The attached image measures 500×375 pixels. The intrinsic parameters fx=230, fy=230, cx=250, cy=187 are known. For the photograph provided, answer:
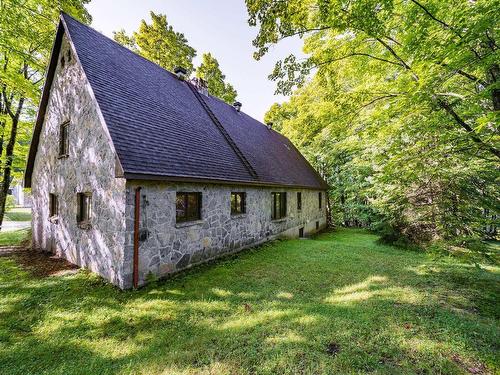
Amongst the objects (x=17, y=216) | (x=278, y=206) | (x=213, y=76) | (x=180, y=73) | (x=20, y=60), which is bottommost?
(x=17, y=216)

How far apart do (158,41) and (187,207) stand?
64.7 ft

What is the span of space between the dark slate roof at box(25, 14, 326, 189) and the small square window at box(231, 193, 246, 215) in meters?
0.79

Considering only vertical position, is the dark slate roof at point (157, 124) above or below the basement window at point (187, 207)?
above

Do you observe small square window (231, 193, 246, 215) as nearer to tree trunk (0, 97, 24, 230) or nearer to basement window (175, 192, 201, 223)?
basement window (175, 192, 201, 223)

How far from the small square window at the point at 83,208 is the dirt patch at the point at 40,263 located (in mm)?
1469

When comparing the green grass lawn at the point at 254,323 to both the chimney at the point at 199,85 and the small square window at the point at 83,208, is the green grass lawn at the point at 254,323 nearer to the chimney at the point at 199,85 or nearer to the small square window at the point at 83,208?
the small square window at the point at 83,208

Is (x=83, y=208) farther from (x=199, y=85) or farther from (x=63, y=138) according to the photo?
(x=199, y=85)

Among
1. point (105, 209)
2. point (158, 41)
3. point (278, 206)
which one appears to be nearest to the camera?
point (105, 209)

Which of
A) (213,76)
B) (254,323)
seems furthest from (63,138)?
(213,76)

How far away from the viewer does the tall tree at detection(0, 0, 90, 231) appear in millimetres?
8516

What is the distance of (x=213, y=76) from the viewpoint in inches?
905

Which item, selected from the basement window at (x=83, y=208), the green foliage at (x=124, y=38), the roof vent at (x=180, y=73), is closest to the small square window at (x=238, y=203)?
the basement window at (x=83, y=208)

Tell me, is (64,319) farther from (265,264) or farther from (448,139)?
(448,139)

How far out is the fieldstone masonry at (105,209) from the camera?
5859mm
